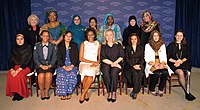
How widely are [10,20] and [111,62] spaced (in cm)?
315

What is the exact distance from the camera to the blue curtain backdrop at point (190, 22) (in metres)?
5.95

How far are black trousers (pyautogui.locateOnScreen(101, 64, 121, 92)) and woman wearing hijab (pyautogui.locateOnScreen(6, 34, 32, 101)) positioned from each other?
4.43ft

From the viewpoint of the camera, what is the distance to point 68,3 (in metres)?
6.01

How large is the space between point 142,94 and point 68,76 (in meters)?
1.37

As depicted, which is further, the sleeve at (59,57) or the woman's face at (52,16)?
the woman's face at (52,16)

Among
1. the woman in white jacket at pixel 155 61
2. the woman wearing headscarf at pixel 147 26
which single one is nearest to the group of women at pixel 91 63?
the woman in white jacket at pixel 155 61

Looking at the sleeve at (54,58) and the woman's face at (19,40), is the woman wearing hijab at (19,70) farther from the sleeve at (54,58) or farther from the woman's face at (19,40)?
the sleeve at (54,58)

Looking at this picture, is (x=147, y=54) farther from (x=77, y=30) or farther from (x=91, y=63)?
(x=77, y=30)

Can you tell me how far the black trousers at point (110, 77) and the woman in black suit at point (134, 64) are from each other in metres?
0.24

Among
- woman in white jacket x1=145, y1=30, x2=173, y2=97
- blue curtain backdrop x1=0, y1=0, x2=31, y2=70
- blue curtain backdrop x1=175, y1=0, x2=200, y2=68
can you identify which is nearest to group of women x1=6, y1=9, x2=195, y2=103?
woman in white jacket x1=145, y1=30, x2=173, y2=97

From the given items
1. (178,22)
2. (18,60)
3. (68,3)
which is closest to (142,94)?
(18,60)

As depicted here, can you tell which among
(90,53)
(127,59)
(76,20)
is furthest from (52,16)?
(127,59)

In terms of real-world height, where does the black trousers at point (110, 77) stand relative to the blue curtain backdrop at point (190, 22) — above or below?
below

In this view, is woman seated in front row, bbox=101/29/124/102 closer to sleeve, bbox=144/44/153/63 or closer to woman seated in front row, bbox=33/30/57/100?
sleeve, bbox=144/44/153/63
